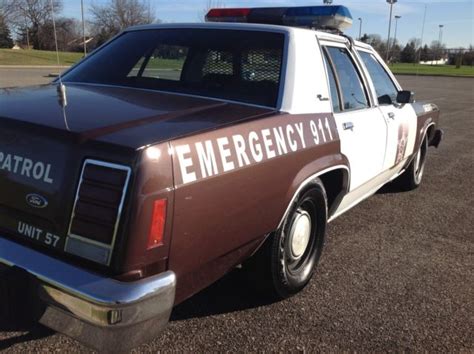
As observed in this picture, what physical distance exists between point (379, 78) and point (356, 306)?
2422mm

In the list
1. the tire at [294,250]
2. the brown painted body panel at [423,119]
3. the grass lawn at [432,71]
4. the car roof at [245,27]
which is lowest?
the grass lawn at [432,71]

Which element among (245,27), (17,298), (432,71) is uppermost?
(245,27)

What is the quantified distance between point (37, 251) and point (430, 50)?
116 metres

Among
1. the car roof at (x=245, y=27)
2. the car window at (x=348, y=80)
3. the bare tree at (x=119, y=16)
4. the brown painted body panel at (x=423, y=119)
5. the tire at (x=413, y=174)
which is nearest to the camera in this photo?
the car roof at (x=245, y=27)

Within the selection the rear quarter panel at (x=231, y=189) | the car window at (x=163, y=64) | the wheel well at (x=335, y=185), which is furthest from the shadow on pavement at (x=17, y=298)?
the wheel well at (x=335, y=185)

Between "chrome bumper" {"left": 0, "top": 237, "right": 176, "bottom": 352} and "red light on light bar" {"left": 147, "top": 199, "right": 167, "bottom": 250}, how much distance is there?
15 cm

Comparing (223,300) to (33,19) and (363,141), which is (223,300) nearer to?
(363,141)

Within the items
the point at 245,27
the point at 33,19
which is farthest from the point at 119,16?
the point at 245,27

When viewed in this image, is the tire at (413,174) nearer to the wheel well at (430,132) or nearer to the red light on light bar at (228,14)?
the wheel well at (430,132)

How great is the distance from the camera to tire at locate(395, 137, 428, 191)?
237 inches

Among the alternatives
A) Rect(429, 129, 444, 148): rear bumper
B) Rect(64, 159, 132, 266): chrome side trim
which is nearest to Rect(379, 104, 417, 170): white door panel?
Rect(429, 129, 444, 148): rear bumper

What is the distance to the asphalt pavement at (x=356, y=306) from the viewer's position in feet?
9.11

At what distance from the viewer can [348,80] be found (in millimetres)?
3904

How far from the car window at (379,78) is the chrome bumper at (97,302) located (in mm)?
3096
